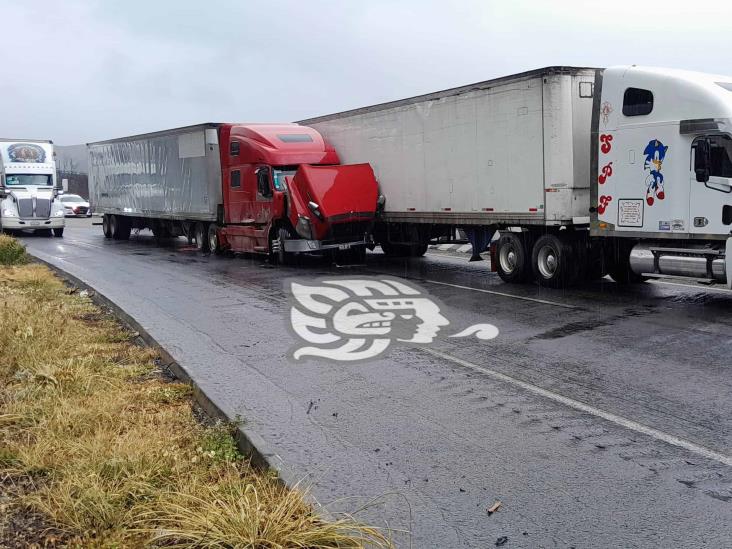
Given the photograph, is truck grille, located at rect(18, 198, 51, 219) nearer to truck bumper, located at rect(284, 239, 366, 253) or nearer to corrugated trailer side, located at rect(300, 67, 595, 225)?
truck bumper, located at rect(284, 239, 366, 253)

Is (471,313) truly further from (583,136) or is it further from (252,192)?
(252,192)

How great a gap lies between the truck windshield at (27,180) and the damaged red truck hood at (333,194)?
18454mm

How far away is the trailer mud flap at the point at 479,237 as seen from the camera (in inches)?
614

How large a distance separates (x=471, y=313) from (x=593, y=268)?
3.80 m

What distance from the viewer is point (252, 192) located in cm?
1938

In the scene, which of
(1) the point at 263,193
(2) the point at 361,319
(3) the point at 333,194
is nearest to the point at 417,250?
(3) the point at 333,194

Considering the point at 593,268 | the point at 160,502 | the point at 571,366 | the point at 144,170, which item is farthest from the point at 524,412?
the point at 144,170

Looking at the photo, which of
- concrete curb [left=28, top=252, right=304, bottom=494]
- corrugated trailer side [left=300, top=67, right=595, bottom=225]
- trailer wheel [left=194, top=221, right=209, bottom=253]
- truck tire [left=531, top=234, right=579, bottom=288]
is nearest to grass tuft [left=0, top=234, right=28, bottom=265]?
trailer wheel [left=194, top=221, right=209, bottom=253]

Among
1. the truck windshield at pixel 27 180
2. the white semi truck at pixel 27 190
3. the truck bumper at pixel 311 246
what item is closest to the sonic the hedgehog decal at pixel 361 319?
the truck bumper at pixel 311 246

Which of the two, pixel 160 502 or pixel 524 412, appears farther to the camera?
pixel 524 412

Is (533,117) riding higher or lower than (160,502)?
higher

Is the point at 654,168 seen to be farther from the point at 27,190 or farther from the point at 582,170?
the point at 27,190

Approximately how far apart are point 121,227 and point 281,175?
14.8 m

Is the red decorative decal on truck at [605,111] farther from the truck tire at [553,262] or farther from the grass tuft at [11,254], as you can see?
the grass tuft at [11,254]
